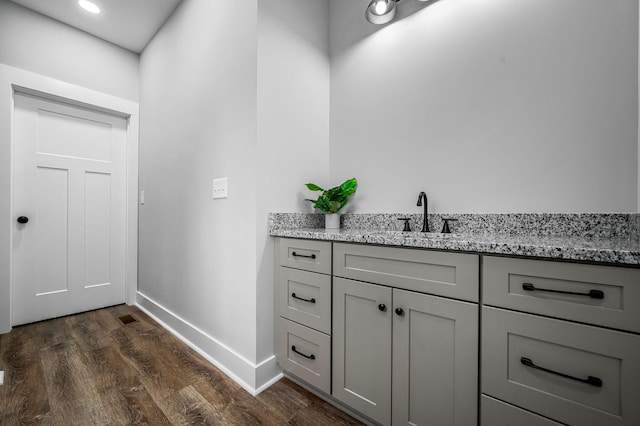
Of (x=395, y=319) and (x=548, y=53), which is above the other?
(x=548, y=53)

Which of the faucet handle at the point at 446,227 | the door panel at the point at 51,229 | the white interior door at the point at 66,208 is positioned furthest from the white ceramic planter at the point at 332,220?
the door panel at the point at 51,229

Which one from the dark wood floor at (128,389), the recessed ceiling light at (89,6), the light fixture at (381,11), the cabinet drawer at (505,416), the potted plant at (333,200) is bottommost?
the dark wood floor at (128,389)

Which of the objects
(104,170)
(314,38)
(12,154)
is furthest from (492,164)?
(12,154)

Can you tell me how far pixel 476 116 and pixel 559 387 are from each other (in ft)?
3.93

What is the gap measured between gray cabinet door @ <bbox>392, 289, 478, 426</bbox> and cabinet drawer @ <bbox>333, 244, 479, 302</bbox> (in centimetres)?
4

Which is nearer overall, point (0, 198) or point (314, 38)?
point (314, 38)

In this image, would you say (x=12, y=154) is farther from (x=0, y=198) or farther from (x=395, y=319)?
(x=395, y=319)

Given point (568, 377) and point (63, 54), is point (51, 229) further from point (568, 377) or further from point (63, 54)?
point (568, 377)

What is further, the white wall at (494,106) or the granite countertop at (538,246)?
the white wall at (494,106)

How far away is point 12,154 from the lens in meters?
2.20

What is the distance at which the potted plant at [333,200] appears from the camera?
1.70m

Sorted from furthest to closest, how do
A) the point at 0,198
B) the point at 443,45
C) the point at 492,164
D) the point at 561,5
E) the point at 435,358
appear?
the point at 0,198 < the point at 443,45 < the point at 492,164 < the point at 561,5 < the point at 435,358

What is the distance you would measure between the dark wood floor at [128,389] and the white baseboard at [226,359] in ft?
0.12

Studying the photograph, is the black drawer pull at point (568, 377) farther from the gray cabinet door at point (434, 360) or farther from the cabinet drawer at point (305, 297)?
the cabinet drawer at point (305, 297)
